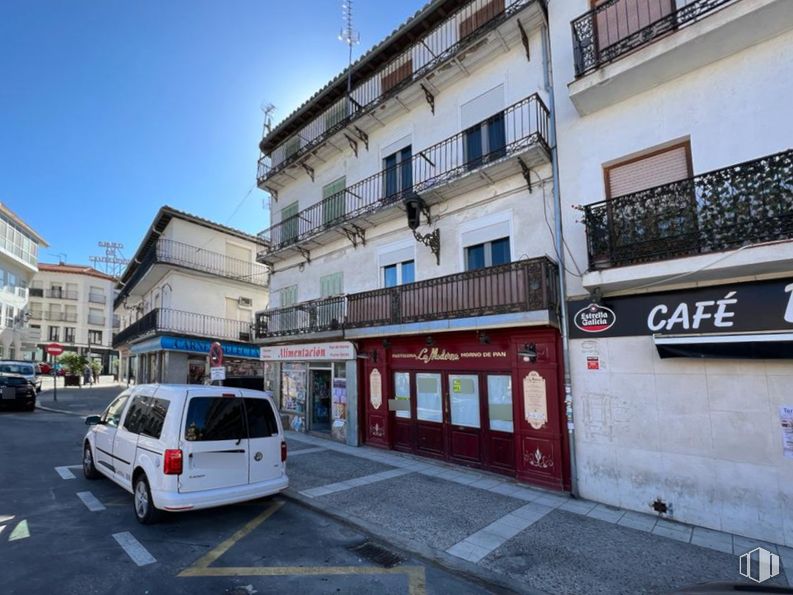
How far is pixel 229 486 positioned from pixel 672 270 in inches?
268

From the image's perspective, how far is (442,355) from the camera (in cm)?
960

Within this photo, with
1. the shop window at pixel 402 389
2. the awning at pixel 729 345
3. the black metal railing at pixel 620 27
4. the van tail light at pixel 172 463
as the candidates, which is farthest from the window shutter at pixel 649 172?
the van tail light at pixel 172 463

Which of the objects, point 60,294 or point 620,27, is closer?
point 620,27

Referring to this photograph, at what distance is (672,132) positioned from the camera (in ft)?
22.0

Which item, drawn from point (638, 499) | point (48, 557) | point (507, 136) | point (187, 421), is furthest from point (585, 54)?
point (48, 557)

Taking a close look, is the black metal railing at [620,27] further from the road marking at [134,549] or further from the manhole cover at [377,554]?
the road marking at [134,549]

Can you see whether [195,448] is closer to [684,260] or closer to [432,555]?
Result: [432,555]

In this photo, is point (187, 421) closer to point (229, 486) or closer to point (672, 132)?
point (229, 486)

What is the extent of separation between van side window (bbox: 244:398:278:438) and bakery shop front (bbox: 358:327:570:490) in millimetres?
4354

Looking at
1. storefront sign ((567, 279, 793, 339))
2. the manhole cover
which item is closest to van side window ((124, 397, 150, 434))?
the manhole cover

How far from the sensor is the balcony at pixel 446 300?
766 cm

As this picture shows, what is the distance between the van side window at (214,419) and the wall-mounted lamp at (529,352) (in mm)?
5078

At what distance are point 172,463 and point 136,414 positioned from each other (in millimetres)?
1723

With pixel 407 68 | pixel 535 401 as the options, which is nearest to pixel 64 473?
pixel 535 401
